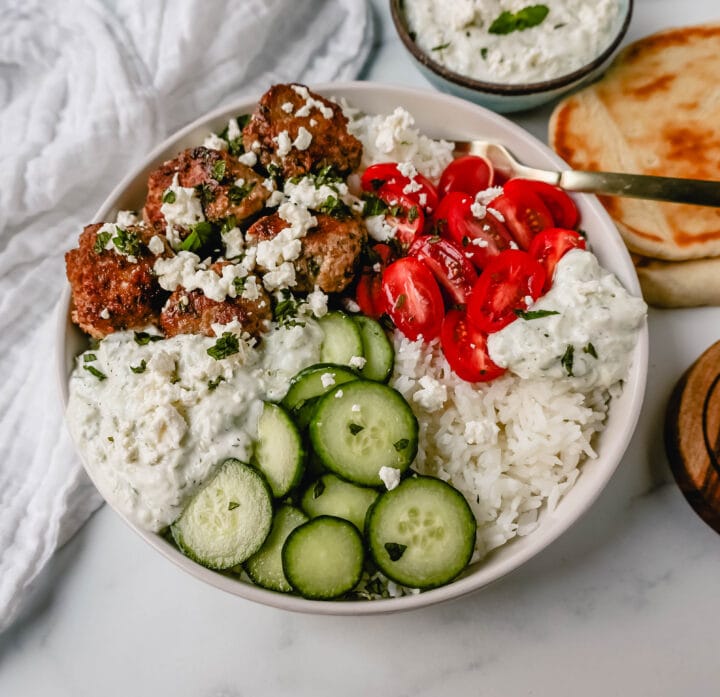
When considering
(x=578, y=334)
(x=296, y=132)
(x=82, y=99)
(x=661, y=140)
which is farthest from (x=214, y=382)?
(x=661, y=140)

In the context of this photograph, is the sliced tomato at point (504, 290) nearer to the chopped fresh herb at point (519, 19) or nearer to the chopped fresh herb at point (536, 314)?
the chopped fresh herb at point (536, 314)

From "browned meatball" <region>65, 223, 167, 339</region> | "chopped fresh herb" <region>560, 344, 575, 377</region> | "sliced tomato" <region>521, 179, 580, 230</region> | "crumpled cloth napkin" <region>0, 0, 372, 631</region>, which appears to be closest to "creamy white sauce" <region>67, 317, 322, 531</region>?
"browned meatball" <region>65, 223, 167, 339</region>

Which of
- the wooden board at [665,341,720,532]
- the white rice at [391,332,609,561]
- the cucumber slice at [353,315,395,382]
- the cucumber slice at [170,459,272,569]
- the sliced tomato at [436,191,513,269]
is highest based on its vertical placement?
the sliced tomato at [436,191,513,269]

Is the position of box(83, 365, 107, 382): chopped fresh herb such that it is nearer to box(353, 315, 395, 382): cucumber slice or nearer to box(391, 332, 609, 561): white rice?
box(353, 315, 395, 382): cucumber slice

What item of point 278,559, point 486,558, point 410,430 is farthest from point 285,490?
point 486,558

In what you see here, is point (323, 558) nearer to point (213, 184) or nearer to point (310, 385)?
point (310, 385)

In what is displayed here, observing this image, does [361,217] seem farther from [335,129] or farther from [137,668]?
[137,668]
